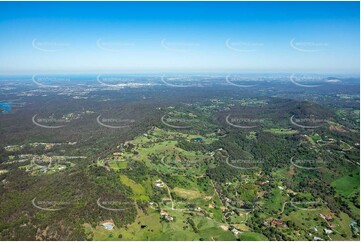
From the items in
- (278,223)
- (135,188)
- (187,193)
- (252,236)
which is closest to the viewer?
(252,236)

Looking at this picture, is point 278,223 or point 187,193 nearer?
point 278,223

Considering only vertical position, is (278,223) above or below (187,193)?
below

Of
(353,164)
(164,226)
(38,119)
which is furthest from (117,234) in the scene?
(38,119)

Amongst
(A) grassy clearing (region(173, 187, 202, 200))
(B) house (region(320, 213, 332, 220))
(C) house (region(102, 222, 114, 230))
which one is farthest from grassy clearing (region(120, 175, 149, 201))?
(B) house (region(320, 213, 332, 220))

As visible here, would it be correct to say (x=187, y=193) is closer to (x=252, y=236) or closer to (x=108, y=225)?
(x=252, y=236)

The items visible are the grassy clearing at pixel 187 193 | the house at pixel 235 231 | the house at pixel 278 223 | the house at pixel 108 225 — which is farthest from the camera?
the grassy clearing at pixel 187 193

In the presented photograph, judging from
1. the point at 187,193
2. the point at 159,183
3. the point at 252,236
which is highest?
the point at 159,183

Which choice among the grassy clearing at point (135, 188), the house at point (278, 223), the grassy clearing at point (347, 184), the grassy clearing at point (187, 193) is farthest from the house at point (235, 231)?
the grassy clearing at point (347, 184)

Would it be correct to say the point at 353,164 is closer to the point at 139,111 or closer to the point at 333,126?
the point at 333,126

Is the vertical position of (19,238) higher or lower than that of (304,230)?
higher

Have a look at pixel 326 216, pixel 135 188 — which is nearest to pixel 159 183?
pixel 135 188

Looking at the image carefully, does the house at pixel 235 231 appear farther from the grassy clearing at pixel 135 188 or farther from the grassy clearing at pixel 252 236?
the grassy clearing at pixel 135 188
